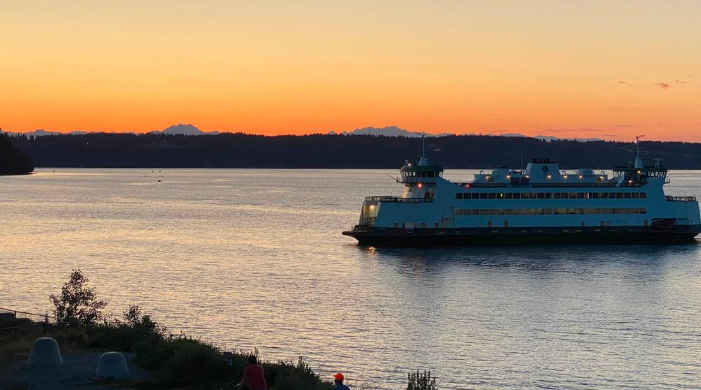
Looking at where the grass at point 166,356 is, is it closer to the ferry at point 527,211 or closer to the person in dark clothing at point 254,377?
the person in dark clothing at point 254,377

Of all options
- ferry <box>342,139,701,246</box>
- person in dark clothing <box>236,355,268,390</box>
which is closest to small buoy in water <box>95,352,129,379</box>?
person in dark clothing <box>236,355,268,390</box>

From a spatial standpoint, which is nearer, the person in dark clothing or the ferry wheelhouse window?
the person in dark clothing

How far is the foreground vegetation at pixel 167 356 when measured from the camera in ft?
80.3

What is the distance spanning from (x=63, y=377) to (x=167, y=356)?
3.43 meters

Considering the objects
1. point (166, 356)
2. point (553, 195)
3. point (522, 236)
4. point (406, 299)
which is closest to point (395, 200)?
point (522, 236)

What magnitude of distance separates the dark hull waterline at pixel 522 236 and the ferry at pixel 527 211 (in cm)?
10

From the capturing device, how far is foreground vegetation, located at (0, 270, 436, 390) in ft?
80.3

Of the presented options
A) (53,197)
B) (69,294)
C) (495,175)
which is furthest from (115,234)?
(53,197)

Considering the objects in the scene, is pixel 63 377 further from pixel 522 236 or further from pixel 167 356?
pixel 522 236

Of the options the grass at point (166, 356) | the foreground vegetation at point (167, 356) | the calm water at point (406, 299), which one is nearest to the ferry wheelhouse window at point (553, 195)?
the calm water at point (406, 299)

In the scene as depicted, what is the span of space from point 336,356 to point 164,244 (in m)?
56.5

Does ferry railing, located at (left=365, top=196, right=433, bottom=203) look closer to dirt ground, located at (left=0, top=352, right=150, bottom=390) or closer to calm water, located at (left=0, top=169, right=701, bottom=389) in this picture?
calm water, located at (left=0, top=169, right=701, bottom=389)

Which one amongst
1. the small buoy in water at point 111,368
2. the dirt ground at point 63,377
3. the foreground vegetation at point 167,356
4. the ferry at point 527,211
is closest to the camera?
the dirt ground at point 63,377

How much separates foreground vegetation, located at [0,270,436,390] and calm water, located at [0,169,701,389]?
885 centimetres
